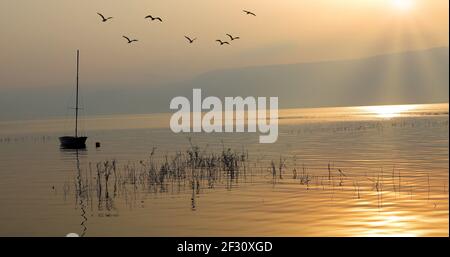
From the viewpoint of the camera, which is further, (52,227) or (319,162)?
(319,162)

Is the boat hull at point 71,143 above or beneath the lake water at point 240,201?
above

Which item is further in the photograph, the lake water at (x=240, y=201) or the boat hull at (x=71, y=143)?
the boat hull at (x=71, y=143)

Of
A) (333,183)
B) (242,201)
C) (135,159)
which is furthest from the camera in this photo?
A: (135,159)

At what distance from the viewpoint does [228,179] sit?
40.4 metres

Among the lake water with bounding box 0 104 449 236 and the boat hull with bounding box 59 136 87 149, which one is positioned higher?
the boat hull with bounding box 59 136 87 149

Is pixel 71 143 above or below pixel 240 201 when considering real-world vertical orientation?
above

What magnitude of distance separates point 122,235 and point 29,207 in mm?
9932

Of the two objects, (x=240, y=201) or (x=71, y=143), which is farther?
(x=71, y=143)

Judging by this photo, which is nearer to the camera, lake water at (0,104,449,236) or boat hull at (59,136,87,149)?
lake water at (0,104,449,236)

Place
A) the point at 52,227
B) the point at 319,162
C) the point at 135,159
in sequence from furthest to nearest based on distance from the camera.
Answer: the point at 135,159
the point at 319,162
the point at 52,227
